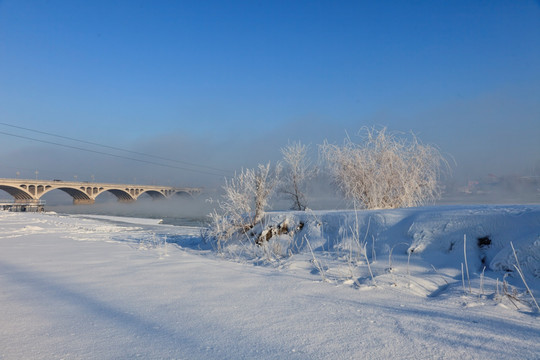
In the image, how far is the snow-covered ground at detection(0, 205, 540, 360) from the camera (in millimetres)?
1530

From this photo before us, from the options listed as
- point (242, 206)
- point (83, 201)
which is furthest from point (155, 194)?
point (242, 206)

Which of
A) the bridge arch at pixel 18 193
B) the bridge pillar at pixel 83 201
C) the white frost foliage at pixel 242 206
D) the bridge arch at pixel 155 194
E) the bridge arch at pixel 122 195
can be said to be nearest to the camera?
the white frost foliage at pixel 242 206

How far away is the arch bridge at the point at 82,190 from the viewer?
47.6m

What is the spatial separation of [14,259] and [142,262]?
1892 mm

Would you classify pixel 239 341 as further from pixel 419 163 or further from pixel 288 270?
pixel 419 163

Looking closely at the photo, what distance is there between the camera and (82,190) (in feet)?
183

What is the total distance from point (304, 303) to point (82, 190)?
6321cm

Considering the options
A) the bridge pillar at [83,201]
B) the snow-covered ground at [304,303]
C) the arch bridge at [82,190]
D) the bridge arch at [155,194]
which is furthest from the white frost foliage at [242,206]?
the bridge arch at [155,194]

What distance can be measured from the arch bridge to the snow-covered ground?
5443cm

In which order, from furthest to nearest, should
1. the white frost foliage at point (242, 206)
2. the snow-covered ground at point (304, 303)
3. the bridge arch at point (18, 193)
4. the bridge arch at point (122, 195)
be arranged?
the bridge arch at point (122, 195)
the bridge arch at point (18, 193)
the white frost foliage at point (242, 206)
the snow-covered ground at point (304, 303)

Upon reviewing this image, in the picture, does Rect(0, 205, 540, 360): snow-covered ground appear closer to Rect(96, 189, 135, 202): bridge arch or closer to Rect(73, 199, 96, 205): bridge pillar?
Rect(73, 199, 96, 205): bridge pillar

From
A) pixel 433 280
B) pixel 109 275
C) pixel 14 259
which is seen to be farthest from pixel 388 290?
pixel 14 259

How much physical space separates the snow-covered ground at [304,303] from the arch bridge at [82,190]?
54.4 metres

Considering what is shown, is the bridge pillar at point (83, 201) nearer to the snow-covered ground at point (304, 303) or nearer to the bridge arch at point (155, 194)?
the bridge arch at point (155, 194)
